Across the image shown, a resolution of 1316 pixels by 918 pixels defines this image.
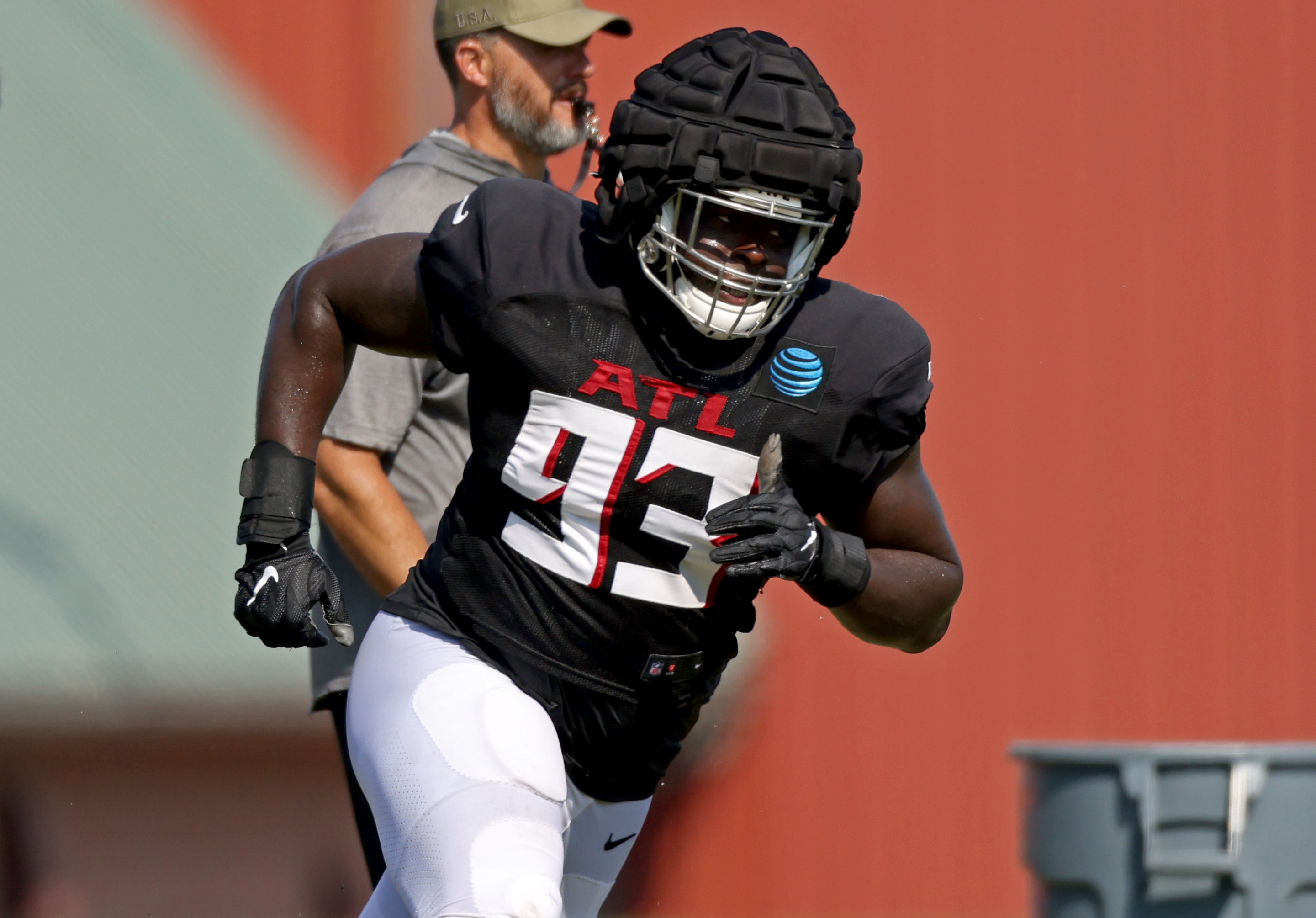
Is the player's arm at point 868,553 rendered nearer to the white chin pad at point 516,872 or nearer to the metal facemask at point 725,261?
the metal facemask at point 725,261

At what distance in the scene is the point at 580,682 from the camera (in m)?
2.06

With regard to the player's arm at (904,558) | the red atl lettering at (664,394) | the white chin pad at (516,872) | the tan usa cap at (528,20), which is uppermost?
the tan usa cap at (528,20)

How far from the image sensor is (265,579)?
6.61 feet

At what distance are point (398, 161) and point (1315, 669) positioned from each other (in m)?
4.02

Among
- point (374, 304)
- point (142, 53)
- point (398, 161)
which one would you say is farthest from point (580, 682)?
point (142, 53)

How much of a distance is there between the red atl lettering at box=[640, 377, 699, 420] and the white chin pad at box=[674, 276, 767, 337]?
0.09m

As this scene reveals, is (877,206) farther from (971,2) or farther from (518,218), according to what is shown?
(518,218)

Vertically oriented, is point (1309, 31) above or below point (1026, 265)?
above

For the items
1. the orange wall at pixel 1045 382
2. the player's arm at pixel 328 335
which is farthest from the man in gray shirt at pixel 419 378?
the orange wall at pixel 1045 382

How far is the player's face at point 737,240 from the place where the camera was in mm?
1951

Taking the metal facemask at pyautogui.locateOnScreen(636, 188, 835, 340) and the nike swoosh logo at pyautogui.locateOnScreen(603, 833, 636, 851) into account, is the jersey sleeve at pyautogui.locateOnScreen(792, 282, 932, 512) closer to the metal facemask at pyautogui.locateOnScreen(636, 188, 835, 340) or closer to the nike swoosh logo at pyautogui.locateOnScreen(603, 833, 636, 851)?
the metal facemask at pyautogui.locateOnScreen(636, 188, 835, 340)

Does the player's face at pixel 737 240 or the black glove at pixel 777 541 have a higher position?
the player's face at pixel 737 240

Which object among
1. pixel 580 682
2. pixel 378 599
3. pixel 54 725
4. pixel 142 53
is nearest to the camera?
pixel 580 682

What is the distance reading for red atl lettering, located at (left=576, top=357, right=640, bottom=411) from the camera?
1981mm
